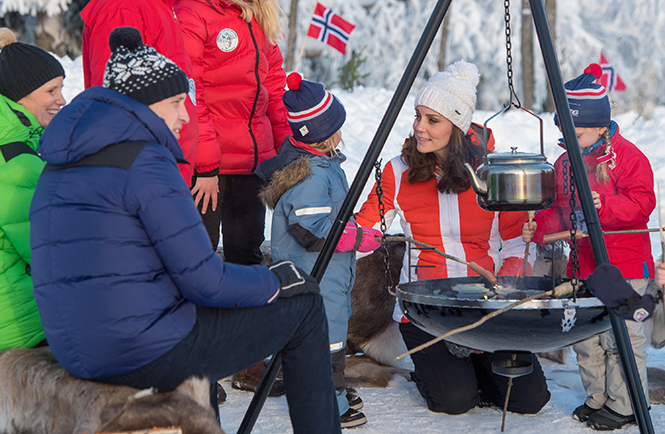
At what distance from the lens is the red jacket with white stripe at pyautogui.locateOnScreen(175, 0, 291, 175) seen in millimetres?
2920

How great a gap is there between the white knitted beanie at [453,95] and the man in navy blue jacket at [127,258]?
1477mm

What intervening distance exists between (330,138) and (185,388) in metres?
1.60

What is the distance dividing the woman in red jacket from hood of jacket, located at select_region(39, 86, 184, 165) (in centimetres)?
106

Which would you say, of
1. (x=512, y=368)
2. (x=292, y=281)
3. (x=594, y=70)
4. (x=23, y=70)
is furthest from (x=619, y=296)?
(x=23, y=70)

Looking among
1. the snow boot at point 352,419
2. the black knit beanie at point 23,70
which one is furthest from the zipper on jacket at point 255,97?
the snow boot at point 352,419

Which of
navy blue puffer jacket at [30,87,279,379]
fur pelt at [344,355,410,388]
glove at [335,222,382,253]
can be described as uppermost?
navy blue puffer jacket at [30,87,279,379]

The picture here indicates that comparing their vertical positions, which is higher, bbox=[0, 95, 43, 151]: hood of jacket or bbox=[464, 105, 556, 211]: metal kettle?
bbox=[0, 95, 43, 151]: hood of jacket

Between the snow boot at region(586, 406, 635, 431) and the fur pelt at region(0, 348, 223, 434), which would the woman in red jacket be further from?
the snow boot at region(586, 406, 635, 431)

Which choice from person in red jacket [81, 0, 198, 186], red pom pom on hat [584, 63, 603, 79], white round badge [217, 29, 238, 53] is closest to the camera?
person in red jacket [81, 0, 198, 186]

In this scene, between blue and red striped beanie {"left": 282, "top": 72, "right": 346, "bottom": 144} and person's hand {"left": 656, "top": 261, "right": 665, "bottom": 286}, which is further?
blue and red striped beanie {"left": 282, "top": 72, "right": 346, "bottom": 144}

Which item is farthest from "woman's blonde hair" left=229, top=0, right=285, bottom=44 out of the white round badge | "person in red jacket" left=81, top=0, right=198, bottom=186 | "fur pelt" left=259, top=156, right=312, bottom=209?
"fur pelt" left=259, top=156, right=312, bottom=209

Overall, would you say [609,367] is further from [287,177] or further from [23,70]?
[23,70]

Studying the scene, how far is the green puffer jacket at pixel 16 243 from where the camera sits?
2.12m

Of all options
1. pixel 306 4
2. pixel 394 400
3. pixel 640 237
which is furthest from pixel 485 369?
pixel 306 4
